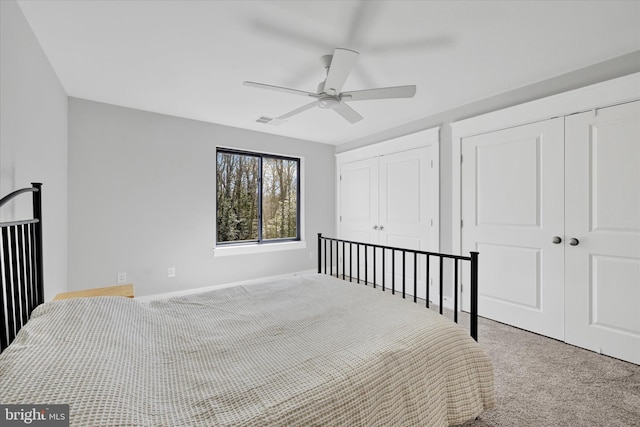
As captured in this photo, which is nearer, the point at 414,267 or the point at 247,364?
the point at 247,364

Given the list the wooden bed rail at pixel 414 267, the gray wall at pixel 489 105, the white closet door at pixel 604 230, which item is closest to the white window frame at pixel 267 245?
the wooden bed rail at pixel 414 267

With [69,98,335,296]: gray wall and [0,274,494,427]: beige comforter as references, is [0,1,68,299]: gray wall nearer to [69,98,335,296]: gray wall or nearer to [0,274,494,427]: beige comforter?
[69,98,335,296]: gray wall

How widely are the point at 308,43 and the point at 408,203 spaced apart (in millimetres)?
2493

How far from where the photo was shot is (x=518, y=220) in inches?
111

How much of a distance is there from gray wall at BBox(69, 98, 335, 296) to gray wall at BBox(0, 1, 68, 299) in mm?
191

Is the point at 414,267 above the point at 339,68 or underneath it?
underneath

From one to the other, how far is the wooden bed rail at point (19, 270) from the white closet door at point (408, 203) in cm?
357

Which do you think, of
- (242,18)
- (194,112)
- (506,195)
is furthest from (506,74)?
(194,112)

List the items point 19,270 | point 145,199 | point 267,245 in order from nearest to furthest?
point 19,270 → point 145,199 → point 267,245

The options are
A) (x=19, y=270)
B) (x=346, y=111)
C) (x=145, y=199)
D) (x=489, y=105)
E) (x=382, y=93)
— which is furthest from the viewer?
(x=145, y=199)

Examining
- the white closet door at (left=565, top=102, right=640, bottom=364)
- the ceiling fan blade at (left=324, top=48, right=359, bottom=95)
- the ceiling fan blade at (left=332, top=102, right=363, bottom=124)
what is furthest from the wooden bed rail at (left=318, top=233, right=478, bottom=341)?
the ceiling fan blade at (left=324, top=48, right=359, bottom=95)

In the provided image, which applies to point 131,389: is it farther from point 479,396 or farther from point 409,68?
point 409,68

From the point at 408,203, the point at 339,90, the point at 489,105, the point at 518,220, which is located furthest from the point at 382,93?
the point at 408,203

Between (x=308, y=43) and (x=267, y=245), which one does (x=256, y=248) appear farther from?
(x=308, y=43)
